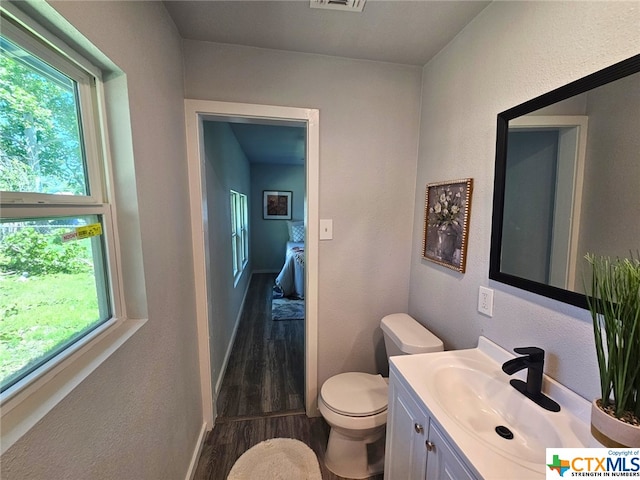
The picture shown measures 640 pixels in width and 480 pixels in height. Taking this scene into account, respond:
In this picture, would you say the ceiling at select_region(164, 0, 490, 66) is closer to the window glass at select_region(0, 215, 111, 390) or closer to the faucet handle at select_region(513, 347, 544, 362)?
the window glass at select_region(0, 215, 111, 390)

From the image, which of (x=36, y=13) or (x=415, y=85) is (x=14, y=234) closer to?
(x=36, y=13)

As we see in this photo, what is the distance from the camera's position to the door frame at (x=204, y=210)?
5.13ft

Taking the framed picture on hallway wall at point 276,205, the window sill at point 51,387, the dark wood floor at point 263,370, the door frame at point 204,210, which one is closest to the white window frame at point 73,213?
the window sill at point 51,387

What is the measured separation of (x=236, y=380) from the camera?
2324 millimetres

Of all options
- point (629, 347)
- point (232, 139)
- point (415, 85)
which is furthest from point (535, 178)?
point (232, 139)

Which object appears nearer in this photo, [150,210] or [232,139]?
[150,210]

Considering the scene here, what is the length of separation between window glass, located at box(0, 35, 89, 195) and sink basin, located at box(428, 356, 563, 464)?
1.38 m

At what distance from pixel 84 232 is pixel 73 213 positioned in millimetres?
67

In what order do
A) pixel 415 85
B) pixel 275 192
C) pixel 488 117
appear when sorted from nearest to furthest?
pixel 488 117 < pixel 415 85 < pixel 275 192

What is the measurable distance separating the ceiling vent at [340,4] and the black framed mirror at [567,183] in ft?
2.68

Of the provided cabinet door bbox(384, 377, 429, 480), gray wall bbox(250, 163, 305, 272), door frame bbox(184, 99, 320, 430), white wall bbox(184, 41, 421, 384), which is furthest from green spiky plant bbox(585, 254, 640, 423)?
gray wall bbox(250, 163, 305, 272)

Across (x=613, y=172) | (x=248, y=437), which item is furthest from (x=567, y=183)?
(x=248, y=437)

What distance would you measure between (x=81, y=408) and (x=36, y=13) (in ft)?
3.23

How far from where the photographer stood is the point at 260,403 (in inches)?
81.3
